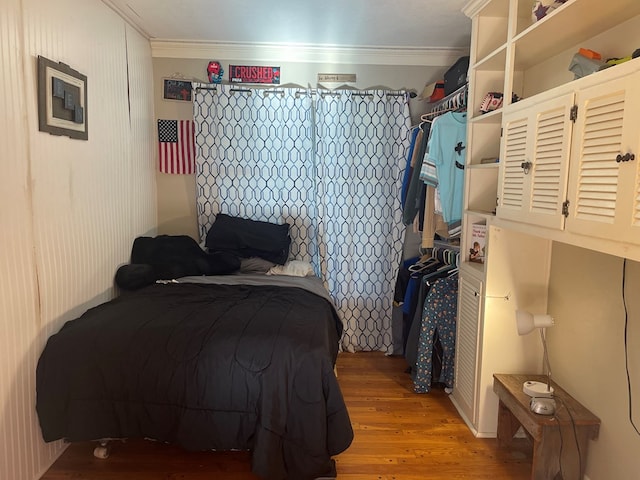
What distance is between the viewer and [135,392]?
2.02m

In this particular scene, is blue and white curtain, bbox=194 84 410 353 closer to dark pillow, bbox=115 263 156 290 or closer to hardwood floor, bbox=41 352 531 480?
dark pillow, bbox=115 263 156 290

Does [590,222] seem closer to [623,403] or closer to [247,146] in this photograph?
[623,403]

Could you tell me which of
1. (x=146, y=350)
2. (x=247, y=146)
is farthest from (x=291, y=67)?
(x=146, y=350)

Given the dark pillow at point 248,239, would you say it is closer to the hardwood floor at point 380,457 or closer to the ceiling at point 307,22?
the hardwood floor at point 380,457

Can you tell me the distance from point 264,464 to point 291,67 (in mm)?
3041

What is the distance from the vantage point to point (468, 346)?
8.87 ft

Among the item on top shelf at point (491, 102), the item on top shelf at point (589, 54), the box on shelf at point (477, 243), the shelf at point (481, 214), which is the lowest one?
the box on shelf at point (477, 243)

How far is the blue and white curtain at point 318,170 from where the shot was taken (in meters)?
3.68

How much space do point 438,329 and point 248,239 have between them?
1.60m

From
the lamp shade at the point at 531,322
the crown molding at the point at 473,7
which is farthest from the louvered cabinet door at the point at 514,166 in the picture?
the crown molding at the point at 473,7

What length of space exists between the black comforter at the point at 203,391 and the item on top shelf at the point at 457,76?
2.09m

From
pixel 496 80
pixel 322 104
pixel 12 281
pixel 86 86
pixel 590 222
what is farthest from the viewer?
pixel 322 104

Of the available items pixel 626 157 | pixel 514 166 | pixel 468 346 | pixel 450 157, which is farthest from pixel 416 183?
pixel 626 157

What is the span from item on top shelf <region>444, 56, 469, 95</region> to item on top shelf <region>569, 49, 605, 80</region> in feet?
3.83
